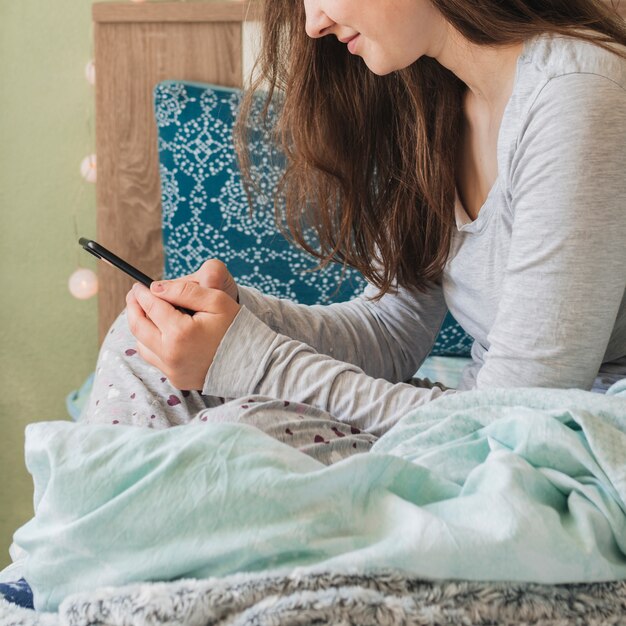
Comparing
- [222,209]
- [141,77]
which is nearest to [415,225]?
[222,209]

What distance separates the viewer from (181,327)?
93 centimetres

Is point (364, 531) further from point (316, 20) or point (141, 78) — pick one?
point (141, 78)

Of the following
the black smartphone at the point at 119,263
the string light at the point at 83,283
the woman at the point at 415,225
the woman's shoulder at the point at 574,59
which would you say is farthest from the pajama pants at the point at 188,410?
the string light at the point at 83,283

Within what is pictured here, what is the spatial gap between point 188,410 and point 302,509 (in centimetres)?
42

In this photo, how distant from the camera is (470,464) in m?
0.69

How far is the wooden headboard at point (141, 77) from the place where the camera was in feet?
5.69

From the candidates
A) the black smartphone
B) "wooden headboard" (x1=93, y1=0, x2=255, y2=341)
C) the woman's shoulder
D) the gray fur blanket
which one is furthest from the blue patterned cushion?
the gray fur blanket

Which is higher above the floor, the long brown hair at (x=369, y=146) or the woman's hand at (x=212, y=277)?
the long brown hair at (x=369, y=146)

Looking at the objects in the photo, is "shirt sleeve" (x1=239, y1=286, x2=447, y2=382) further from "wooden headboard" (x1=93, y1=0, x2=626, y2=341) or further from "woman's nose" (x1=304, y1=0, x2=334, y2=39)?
"wooden headboard" (x1=93, y1=0, x2=626, y2=341)

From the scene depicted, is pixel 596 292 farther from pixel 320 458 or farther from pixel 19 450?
pixel 19 450

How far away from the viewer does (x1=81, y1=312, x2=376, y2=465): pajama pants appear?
833 millimetres

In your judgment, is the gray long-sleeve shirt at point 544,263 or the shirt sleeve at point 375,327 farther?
the shirt sleeve at point 375,327

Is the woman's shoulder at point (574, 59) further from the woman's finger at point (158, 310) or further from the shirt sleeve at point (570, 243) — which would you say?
the woman's finger at point (158, 310)

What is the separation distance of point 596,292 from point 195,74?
3.57 feet
